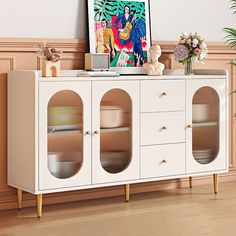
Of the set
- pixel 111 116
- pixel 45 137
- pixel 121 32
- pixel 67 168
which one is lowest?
pixel 67 168

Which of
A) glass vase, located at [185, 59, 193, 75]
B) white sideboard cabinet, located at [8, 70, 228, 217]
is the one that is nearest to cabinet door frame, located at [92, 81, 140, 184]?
white sideboard cabinet, located at [8, 70, 228, 217]

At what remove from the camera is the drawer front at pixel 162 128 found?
4445 mm

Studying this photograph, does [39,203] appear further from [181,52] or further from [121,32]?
[181,52]

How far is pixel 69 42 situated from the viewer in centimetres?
453

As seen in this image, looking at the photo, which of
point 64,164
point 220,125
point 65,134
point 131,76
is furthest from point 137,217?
point 220,125

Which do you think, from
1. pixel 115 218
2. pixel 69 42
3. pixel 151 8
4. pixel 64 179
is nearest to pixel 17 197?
pixel 64 179

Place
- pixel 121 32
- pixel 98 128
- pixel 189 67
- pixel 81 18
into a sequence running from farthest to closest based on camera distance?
pixel 189 67 → pixel 121 32 → pixel 81 18 → pixel 98 128

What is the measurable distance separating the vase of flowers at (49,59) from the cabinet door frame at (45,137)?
12 cm

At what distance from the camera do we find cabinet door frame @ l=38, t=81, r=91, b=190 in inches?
158

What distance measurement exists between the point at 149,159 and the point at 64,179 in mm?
636

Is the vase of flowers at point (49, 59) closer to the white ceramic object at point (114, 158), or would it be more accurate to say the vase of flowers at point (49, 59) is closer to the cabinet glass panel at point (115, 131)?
the cabinet glass panel at point (115, 131)

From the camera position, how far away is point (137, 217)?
4109 mm

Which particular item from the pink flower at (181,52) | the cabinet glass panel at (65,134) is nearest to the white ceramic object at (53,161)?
the cabinet glass panel at (65,134)

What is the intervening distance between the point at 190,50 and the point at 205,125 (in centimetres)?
53
